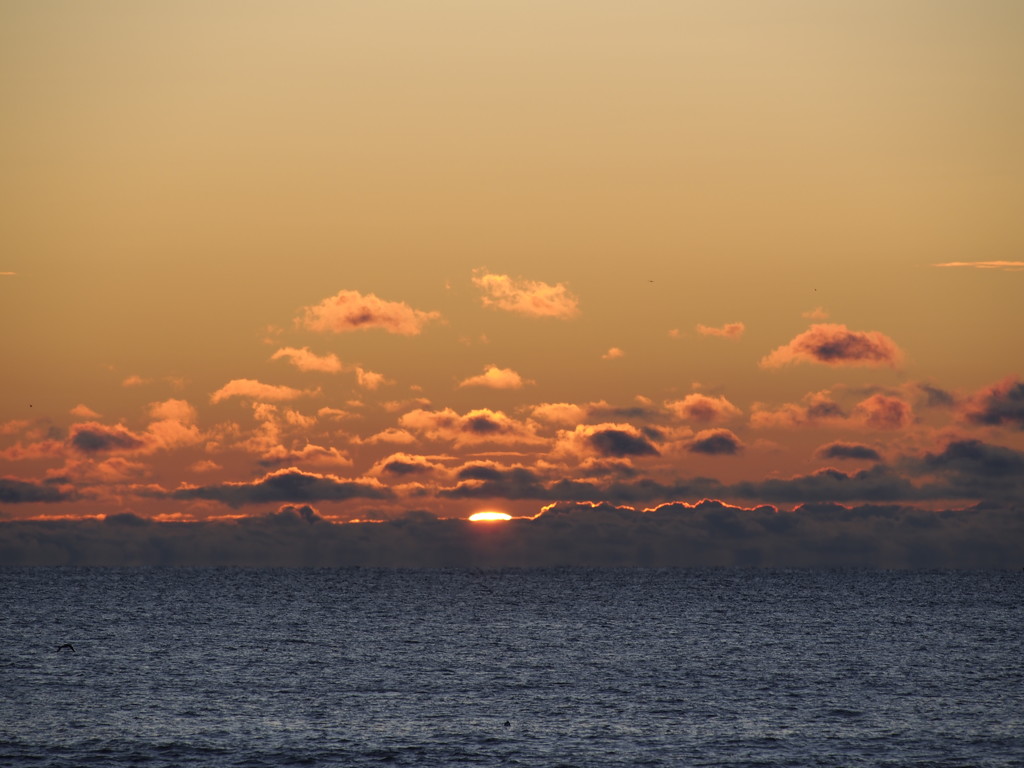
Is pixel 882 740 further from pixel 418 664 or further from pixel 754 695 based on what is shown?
pixel 418 664

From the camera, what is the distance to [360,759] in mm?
78188

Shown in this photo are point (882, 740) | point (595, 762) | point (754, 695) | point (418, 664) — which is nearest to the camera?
point (595, 762)

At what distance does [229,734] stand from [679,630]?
4021 inches

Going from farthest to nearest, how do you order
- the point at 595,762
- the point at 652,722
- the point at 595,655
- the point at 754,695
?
the point at 595,655
the point at 754,695
the point at 652,722
the point at 595,762

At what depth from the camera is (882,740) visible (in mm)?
85125

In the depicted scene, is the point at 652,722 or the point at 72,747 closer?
the point at 72,747

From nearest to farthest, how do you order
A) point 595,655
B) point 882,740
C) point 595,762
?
point 595,762
point 882,740
point 595,655

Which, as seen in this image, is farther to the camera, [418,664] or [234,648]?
[234,648]

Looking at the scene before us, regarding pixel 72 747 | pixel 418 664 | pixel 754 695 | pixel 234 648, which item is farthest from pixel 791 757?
pixel 234 648

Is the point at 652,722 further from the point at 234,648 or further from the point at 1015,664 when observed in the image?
the point at 234,648

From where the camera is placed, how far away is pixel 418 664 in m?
128

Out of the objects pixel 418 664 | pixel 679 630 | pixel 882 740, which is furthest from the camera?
pixel 679 630

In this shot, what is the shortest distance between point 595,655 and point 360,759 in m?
63.9

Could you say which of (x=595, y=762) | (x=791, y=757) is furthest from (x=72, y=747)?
(x=791, y=757)
